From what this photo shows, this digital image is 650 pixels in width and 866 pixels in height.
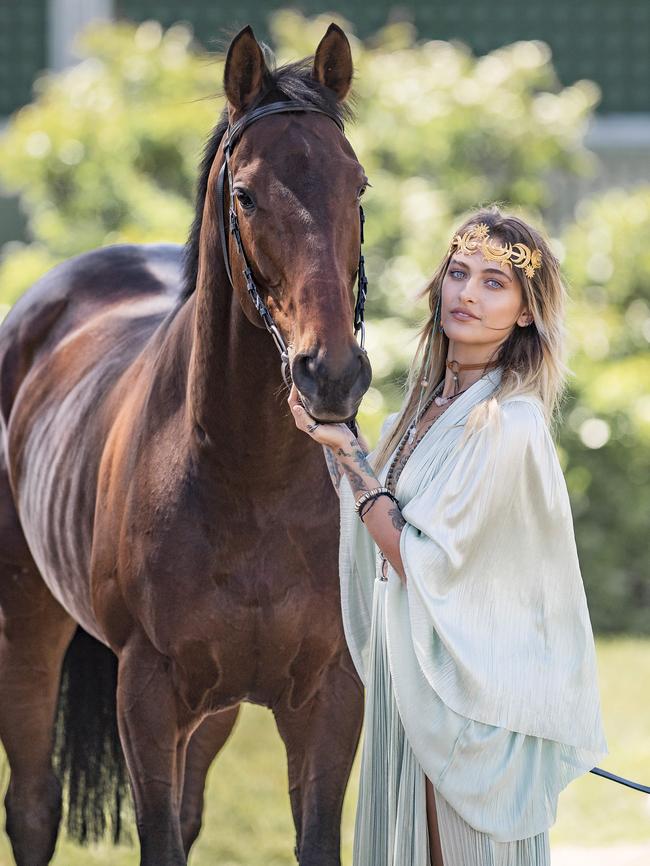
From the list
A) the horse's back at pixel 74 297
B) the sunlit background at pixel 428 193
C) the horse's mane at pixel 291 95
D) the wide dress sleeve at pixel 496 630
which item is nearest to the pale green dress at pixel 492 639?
the wide dress sleeve at pixel 496 630

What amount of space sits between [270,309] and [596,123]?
362 inches

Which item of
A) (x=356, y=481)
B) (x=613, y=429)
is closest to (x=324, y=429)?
(x=356, y=481)

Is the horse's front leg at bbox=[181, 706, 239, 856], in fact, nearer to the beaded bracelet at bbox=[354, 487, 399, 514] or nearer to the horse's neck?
the horse's neck

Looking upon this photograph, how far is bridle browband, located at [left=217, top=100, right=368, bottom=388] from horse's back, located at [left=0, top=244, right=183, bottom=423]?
5.42 ft

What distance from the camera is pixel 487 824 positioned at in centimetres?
265

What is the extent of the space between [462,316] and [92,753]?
2.32 meters

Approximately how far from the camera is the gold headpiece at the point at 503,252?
8.98 ft

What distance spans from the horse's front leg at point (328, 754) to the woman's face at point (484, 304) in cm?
89

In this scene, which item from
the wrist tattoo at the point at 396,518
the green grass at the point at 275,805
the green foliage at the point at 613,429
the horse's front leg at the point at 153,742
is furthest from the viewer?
the green foliage at the point at 613,429

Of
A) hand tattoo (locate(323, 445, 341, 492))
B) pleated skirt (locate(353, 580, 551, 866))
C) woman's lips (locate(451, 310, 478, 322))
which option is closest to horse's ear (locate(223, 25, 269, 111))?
woman's lips (locate(451, 310, 478, 322))

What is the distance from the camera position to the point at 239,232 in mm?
2869

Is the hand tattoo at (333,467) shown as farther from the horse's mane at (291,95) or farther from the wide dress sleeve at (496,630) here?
the horse's mane at (291,95)

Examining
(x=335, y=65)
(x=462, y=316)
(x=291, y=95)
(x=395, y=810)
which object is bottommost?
(x=395, y=810)

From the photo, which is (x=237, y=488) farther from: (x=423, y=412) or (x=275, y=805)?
(x=275, y=805)
